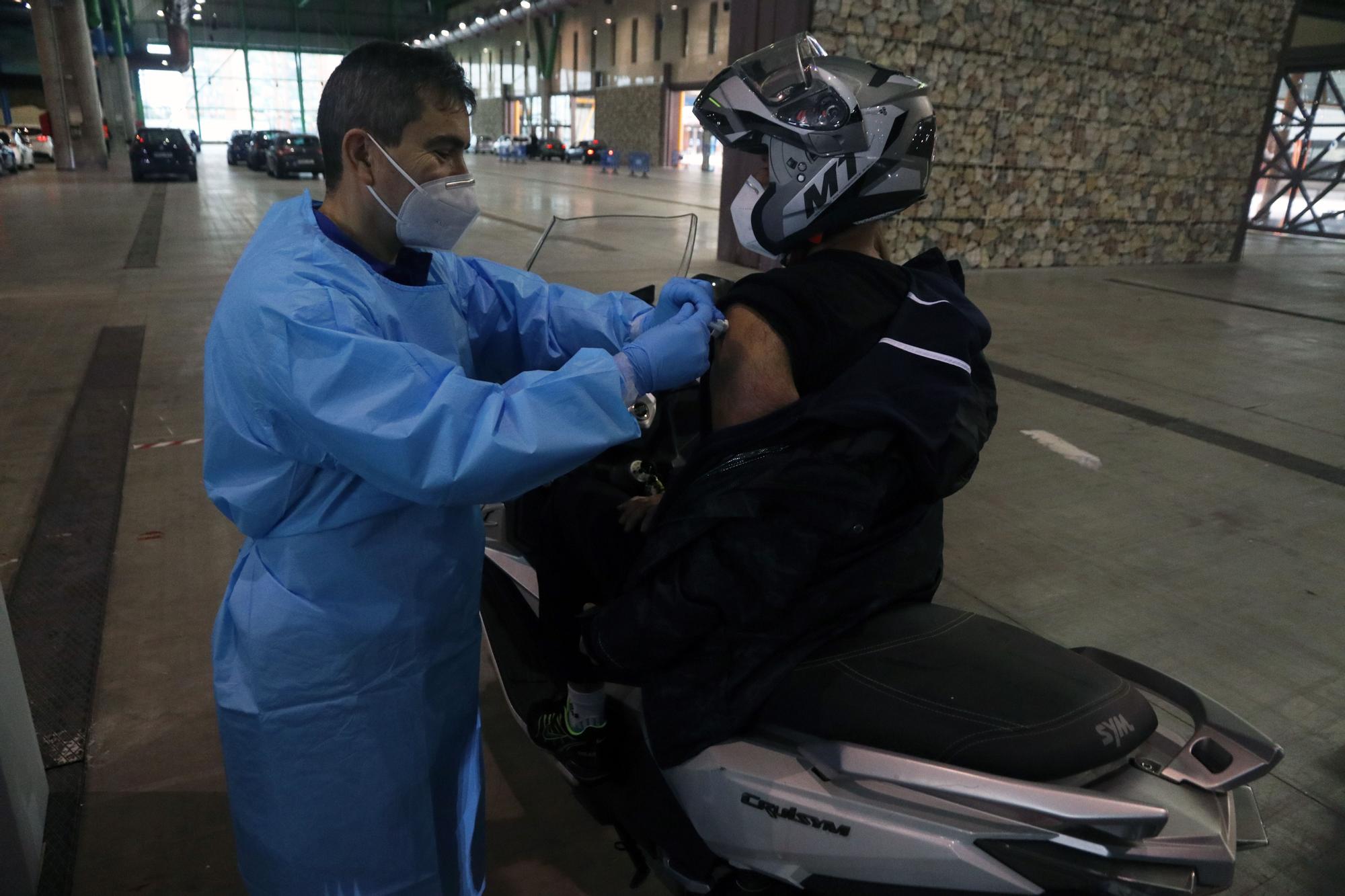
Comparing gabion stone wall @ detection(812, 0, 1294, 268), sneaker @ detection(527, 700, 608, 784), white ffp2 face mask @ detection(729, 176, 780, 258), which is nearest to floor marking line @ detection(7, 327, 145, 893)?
sneaker @ detection(527, 700, 608, 784)

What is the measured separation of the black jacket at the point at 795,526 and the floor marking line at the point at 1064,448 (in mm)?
3323

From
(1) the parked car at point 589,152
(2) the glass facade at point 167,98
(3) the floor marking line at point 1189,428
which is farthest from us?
(2) the glass facade at point 167,98

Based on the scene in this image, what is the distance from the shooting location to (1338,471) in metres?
4.45

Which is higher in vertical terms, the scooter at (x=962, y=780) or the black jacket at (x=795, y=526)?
the black jacket at (x=795, y=526)

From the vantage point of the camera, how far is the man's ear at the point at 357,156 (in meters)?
1.40

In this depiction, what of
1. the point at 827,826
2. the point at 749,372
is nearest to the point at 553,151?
the point at 749,372

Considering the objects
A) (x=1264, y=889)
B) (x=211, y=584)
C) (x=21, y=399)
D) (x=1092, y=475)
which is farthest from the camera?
(x=21, y=399)

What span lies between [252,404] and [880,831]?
109 centimetres

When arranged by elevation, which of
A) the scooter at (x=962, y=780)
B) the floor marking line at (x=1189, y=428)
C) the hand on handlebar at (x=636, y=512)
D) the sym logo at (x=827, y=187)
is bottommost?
the floor marking line at (x=1189, y=428)

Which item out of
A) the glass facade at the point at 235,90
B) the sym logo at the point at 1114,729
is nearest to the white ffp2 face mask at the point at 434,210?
the sym logo at the point at 1114,729

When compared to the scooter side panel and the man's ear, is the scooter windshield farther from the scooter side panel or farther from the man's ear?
the scooter side panel

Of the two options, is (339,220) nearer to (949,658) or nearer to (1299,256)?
(949,658)

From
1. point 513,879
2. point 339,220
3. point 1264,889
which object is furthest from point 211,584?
point 1264,889

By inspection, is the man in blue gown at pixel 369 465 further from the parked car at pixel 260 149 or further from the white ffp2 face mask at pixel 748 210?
the parked car at pixel 260 149
